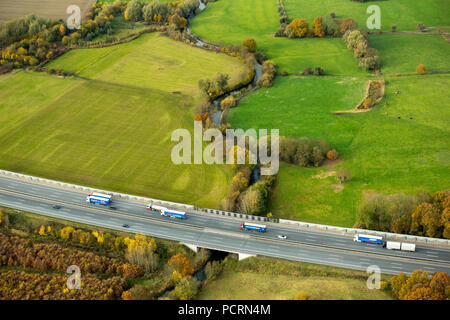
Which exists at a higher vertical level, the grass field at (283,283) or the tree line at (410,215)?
the tree line at (410,215)

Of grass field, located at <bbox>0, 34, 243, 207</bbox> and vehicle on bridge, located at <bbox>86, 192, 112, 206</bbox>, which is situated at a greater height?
grass field, located at <bbox>0, 34, 243, 207</bbox>

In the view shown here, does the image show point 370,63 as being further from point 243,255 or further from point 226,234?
point 243,255

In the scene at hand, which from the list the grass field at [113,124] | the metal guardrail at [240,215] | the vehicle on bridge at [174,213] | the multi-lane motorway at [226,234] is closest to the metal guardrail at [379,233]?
the metal guardrail at [240,215]

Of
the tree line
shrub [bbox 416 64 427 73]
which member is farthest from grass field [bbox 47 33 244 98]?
the tree line

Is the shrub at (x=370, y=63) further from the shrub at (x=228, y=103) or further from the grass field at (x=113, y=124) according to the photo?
the shrub at (x=228, y=103)

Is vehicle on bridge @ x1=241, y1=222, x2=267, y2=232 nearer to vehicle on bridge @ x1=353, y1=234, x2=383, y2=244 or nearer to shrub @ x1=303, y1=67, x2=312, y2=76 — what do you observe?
vehicle on bridge @ x1=353, y1=234, x2=383, y2=244

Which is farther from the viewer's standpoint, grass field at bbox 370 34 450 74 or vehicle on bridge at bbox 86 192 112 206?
grass field at bbox 370 34 450 74
